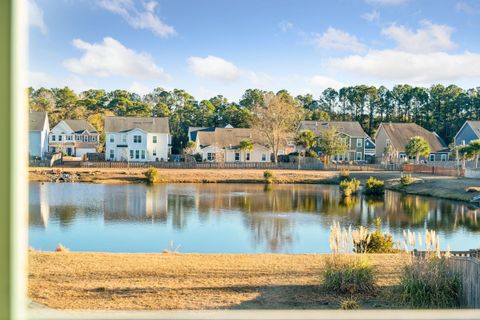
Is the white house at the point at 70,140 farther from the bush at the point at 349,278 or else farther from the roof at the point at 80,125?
the bush at the point at 349,278

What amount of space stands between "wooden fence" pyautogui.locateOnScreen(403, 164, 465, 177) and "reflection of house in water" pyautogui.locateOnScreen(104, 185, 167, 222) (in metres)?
13.7

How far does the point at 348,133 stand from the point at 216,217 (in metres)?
22.8

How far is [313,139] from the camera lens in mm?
31109

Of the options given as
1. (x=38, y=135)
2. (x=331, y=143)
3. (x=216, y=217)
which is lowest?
(x=216, y=217)

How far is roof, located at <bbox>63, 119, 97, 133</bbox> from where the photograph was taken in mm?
33375

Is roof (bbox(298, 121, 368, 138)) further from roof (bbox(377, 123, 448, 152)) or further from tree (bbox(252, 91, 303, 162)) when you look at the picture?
tree (bbox(252, 91, 303, 162))

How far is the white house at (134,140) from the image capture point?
31.2 meters

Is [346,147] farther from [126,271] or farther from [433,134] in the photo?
[126,271]

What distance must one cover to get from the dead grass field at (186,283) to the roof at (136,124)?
25813 millimetres

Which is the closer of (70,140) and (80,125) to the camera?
(70,140)

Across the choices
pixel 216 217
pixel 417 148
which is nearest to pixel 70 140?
pixel 417 148

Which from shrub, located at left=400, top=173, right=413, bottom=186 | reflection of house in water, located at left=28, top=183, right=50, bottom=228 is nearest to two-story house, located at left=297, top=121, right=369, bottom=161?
shrub, located at left=400, top=173, right=413, bottom=186

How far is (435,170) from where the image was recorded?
25.9m

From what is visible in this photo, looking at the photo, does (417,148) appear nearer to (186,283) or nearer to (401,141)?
(401,141)
